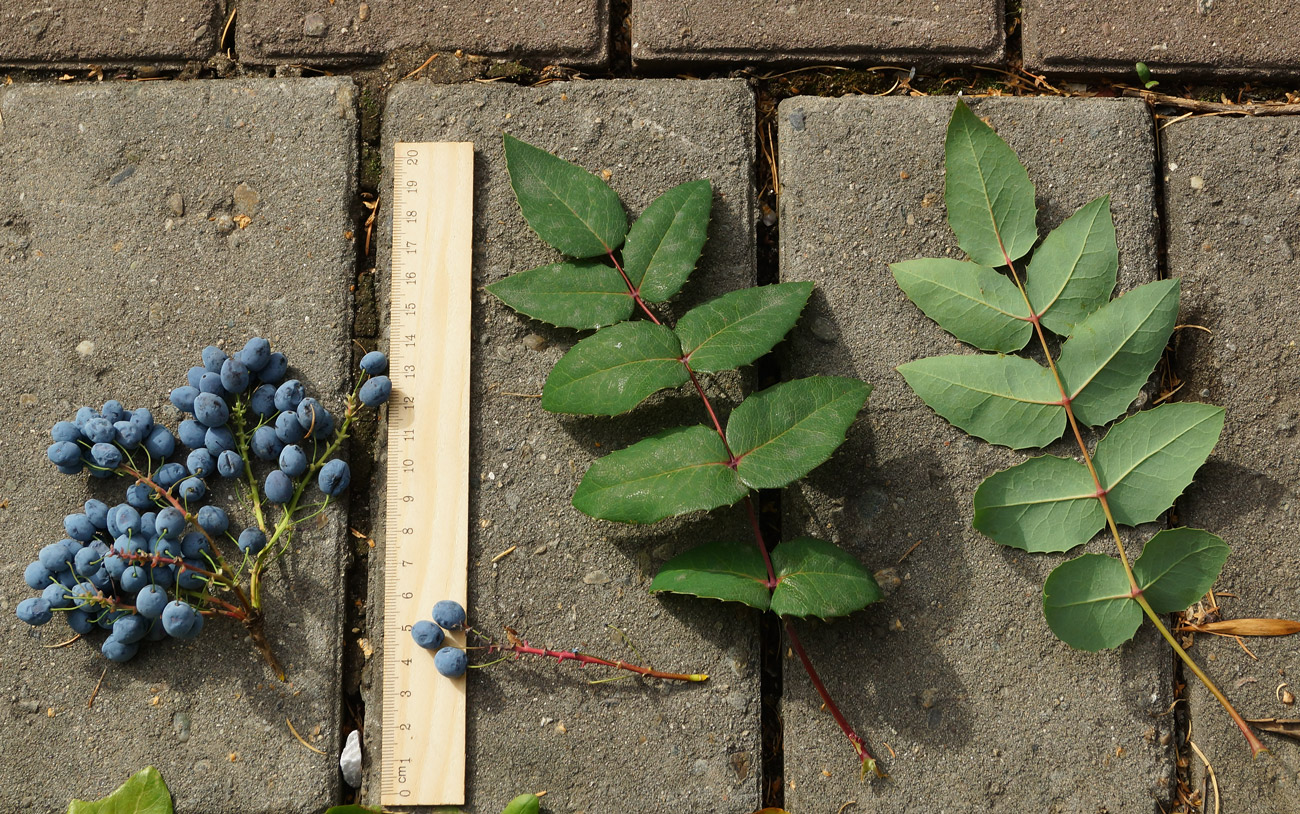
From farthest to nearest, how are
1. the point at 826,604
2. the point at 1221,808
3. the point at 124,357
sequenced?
the point at 124,357
the point at 1221,808
the point at 826,604

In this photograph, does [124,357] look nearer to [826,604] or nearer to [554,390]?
[554,390]

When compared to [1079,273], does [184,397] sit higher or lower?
lower

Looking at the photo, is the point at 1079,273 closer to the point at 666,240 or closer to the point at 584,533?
the point at 666,240

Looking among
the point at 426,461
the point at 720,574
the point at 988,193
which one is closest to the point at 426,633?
the point at 426,461

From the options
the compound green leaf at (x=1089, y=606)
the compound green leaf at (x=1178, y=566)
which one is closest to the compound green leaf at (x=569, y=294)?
the compound green leaf at (x=1089, y=606)

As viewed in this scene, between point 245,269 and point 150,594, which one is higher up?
point 245,269

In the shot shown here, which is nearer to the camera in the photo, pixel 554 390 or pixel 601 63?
pixel 554 390

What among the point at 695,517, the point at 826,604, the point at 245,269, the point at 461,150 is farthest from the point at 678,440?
the point at 245,269

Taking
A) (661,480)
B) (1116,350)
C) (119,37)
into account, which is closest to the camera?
(661,480)
